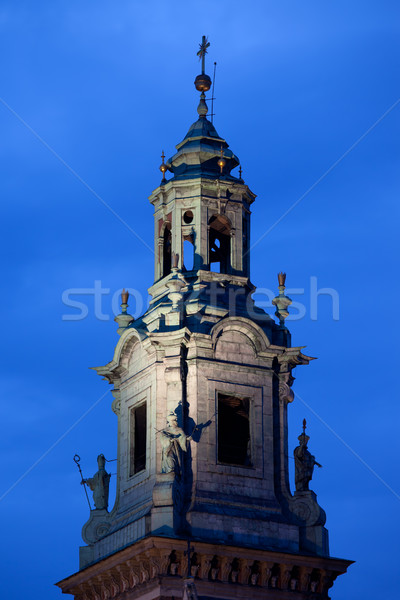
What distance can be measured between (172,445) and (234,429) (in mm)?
4177

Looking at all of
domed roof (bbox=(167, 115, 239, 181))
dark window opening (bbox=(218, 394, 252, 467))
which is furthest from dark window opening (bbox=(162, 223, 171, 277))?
dark window opening (bbox=(218, 394, 252, 467))

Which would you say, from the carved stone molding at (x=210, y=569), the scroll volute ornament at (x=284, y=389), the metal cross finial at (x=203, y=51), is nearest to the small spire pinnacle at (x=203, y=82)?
the metal cross finial at (x=203, y=51)

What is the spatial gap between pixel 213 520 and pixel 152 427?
4.98 m

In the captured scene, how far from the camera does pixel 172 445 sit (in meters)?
74.6

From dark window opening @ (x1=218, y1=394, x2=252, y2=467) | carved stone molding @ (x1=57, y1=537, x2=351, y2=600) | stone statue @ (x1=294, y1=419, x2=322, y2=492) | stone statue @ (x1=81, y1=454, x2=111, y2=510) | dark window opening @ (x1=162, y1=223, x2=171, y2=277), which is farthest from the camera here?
dark window opening @ (x1=162, y1=223, x2=171, y2=277)

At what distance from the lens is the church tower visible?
73562mm

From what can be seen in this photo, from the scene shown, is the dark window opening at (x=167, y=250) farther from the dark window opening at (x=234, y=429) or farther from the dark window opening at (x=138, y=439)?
the dark window opening at (x=234, y=429)

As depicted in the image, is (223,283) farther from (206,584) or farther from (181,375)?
(206,584)

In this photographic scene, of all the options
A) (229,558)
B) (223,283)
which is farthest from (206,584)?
(223,283)

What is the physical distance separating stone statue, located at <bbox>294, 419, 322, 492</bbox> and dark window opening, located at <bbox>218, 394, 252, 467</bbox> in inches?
103

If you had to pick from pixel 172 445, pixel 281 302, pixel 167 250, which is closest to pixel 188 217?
pixel 167 250

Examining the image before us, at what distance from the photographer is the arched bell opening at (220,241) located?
81875mm

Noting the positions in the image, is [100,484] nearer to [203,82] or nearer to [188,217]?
[188,217]

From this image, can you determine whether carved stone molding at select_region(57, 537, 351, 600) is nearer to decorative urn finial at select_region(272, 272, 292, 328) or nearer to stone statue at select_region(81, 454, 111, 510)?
stone statue at select_region(81, 454, 111, 510)
